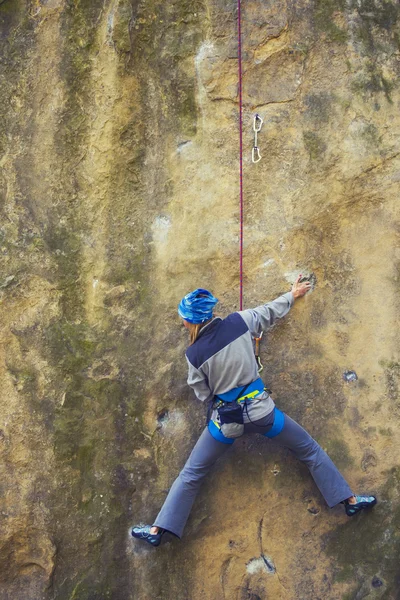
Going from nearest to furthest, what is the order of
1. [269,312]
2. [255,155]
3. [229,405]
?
[229,405] → [269,312] → [255,155]

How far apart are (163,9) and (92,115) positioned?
880 millimetres

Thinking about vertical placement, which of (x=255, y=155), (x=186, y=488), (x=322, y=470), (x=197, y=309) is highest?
(x=255, y=155)

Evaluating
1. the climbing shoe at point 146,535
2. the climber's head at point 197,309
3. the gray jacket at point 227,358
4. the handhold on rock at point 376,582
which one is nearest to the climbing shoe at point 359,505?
the handhold on rock at point 376,582

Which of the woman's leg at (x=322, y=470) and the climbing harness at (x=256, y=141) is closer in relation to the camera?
the woman's leg at (x=322, y=470)

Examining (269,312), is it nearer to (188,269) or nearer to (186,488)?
(188,269)

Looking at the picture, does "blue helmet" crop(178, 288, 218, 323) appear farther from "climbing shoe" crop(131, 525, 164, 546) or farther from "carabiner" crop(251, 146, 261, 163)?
"climbing shoe" crop(131, 525, 164, 546)

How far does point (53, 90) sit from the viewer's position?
16.2ft

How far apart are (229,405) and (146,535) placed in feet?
3.59

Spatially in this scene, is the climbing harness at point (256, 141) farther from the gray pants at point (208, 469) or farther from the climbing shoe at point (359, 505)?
the climbing shoe at point (359, 505)

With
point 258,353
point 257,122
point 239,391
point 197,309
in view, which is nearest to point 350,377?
point 258,353

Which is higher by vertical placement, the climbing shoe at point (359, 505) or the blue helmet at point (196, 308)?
the blue helmet at point (196, 308)

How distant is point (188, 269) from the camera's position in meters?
5.04

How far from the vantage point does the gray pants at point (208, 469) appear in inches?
185

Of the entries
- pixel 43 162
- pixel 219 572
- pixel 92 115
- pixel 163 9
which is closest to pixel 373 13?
pixel 163 9
